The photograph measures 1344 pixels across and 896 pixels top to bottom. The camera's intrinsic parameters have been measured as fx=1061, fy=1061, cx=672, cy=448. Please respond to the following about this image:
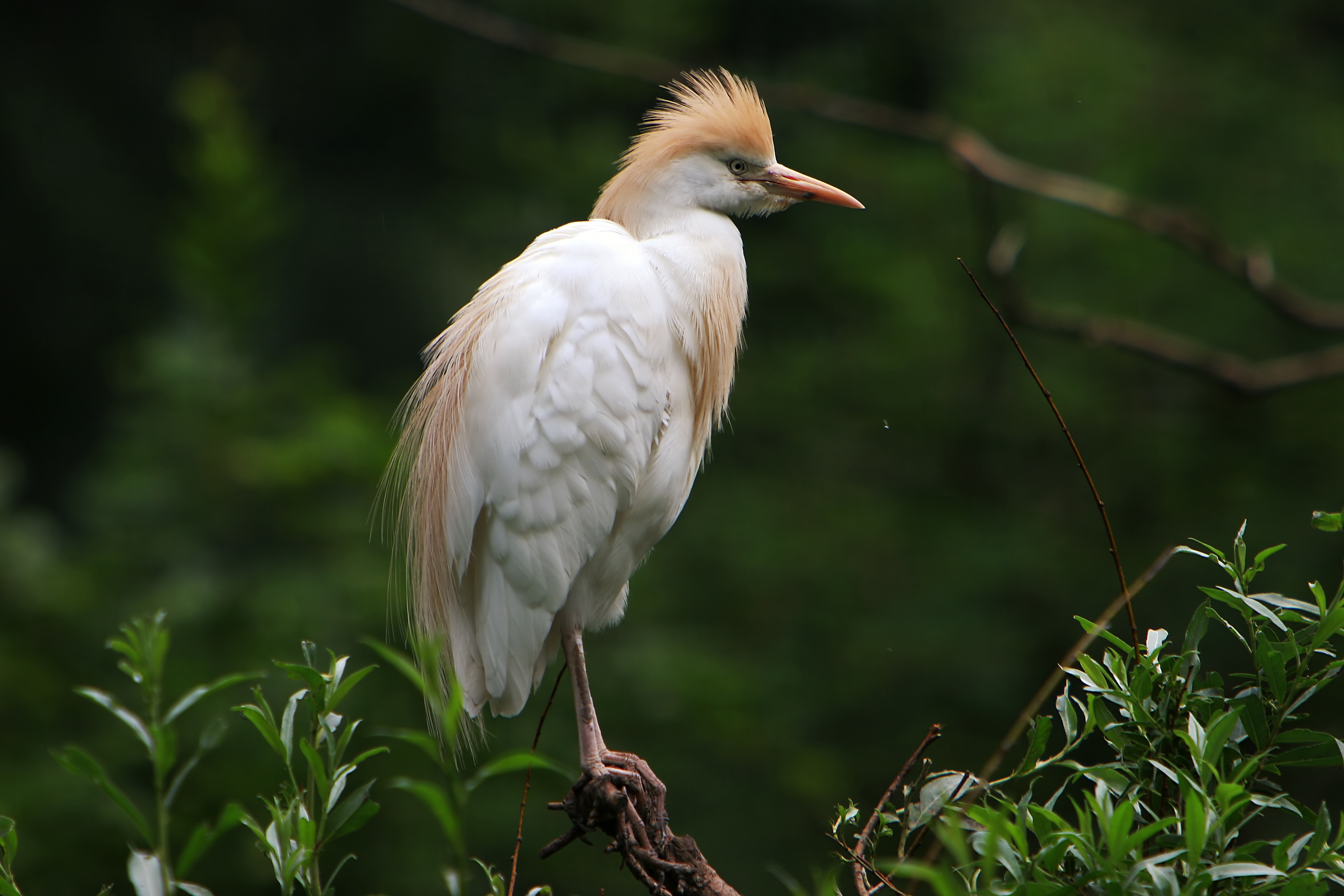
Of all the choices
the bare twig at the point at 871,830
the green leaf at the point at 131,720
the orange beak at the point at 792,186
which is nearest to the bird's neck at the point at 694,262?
the orange beak at the point at 792,186

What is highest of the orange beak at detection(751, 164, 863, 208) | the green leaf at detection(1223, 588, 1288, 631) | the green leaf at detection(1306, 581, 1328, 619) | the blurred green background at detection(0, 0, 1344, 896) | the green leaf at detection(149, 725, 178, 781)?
the orange beak at detection(751, 164, 863, 208)

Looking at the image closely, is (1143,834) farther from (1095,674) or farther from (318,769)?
(318,769)

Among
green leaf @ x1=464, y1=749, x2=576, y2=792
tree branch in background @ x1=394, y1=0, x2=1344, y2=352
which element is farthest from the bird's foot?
tree branch in background @ x1=394, y1=0, x2=1344, y2=352

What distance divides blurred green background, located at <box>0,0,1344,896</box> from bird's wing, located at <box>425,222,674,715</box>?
1631mm

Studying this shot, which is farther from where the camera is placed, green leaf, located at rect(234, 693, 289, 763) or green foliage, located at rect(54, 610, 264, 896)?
green leaf, located at rect(234, 693, 289, 763)

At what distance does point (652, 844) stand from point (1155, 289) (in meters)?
3.95

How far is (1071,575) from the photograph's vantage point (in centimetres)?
481

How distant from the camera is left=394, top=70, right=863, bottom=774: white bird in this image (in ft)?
6.68

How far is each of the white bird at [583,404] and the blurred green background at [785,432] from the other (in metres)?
1.52

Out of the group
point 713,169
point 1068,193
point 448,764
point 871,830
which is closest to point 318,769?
point 448,764

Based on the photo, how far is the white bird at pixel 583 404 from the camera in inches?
80.2

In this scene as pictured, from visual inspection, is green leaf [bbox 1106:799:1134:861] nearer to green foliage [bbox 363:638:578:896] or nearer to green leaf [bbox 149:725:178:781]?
green foliage [bbox 363:638:578:896]

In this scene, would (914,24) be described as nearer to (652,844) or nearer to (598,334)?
(598,334)

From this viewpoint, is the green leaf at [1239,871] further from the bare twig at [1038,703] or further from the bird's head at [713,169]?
the bird's head at [713,169]
